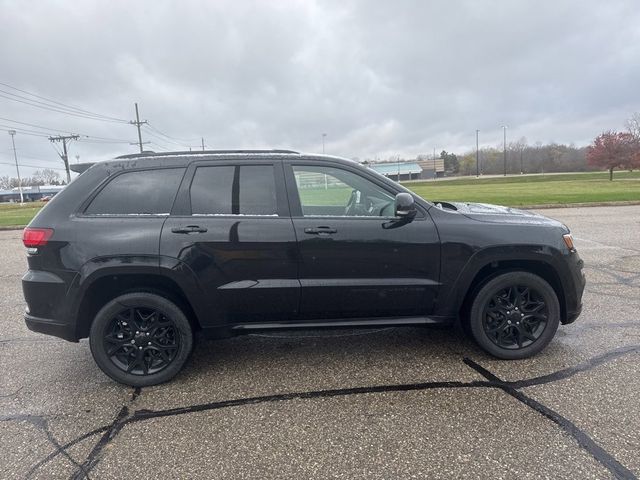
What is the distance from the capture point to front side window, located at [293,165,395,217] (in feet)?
11.2

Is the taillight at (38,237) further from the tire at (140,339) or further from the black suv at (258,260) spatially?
the tire at (140,339)

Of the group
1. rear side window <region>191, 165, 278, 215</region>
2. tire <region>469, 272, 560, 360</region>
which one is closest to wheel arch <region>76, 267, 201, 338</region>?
rear side window <region>191, 165, 278, 215</region>

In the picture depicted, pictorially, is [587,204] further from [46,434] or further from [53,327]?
[46,434]

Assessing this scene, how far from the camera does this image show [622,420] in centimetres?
262

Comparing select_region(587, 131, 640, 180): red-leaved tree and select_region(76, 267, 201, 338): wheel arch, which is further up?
select_region(587, 131, 640, 180): red-leaved tree

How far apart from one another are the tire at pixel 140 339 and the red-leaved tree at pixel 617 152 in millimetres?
55076

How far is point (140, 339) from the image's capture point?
129 inches

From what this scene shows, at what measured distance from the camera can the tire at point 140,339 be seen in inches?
127

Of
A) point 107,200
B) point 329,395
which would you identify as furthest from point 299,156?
point 329,395

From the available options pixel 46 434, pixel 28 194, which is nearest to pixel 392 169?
pixel 46 434

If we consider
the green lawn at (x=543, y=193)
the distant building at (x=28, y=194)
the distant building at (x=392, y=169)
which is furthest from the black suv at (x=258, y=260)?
the distant building at (x=28, y=194)

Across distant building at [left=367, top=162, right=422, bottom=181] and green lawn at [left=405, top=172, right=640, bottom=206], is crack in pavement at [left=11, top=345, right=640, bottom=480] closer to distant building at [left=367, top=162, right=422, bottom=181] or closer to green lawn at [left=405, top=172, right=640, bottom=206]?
distant building at [left=367, top=162, right=422, bottom=181]

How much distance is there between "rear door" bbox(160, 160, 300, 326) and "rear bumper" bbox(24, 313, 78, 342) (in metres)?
1.00

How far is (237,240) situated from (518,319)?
2526mm
